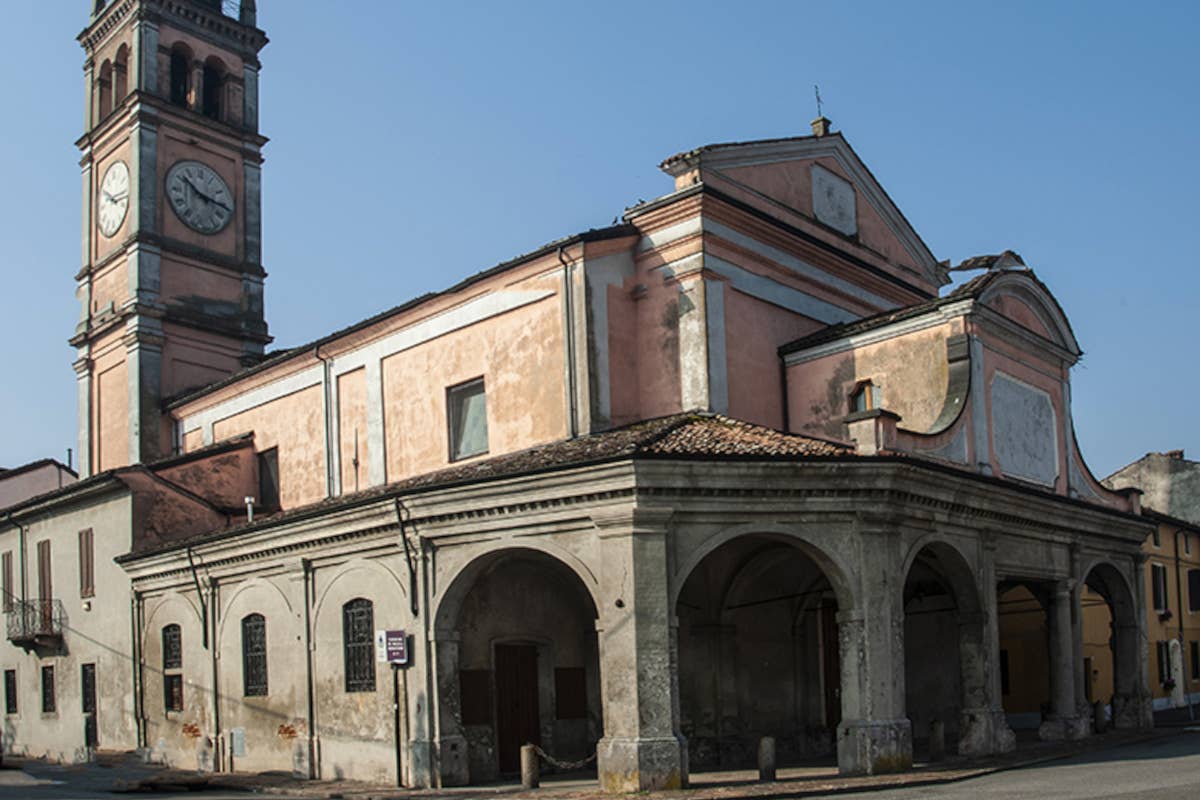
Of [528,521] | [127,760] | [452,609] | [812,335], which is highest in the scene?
[812,335]

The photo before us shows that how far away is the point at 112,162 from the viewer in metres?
33.9

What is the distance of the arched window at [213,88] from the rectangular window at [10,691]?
50.0 feet

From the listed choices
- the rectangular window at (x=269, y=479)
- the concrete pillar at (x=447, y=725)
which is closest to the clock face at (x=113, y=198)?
the rectangular window at (x=269, y=479)

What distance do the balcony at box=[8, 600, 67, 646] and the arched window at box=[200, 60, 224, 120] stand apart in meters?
13.6

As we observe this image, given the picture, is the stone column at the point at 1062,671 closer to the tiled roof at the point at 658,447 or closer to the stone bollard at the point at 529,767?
the tiled roof at the point at 658,447

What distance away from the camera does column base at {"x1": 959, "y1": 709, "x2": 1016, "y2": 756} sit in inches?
774

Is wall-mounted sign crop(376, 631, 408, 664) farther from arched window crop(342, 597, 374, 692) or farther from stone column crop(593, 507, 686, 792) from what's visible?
stone column crop(593, 507, 686, 792)

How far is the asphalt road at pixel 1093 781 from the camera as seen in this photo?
560 inches

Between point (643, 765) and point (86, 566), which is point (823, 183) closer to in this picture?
point (643, 765)

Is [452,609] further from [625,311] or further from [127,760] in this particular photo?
[127,760]

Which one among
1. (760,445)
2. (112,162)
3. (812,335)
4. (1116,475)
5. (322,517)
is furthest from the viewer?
(1116,475)

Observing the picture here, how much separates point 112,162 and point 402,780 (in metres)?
21.5

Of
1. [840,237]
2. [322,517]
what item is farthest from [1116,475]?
[322,517]

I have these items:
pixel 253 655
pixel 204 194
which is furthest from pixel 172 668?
pixel 204 194
